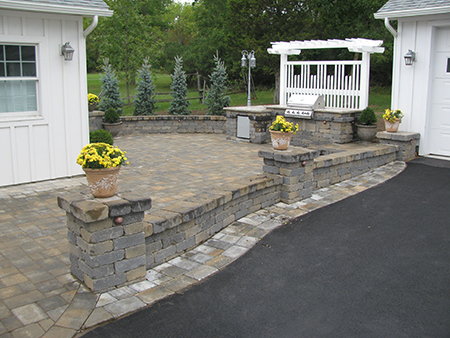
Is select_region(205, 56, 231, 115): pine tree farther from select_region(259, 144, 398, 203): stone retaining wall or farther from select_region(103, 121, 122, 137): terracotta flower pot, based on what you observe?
select_region(259, 144, 398, 203): stone retaining wall

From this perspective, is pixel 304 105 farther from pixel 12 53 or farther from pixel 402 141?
pixel 12 53

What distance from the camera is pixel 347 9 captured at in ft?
66.5

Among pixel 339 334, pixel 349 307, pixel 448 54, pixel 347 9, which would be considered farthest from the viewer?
pixel 347 9

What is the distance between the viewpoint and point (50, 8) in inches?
288

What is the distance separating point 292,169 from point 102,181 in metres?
3.38

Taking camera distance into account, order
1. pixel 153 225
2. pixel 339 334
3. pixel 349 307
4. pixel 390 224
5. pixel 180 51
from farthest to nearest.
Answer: pixel 180 51 < pixel 390 224 < pixel 153 225 < pixel 349 307 < pixel 339 334

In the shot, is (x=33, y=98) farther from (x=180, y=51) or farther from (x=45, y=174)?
Result: (x=180, y=51)

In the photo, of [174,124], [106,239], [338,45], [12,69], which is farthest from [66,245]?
[174,124]

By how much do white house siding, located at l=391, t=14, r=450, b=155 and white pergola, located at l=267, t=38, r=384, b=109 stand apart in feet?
1.96

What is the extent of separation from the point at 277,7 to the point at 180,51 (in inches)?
513

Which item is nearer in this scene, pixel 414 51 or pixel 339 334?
pixel 339 334

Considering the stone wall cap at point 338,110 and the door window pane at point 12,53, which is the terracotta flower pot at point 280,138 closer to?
the stone wall cap at point 338,110

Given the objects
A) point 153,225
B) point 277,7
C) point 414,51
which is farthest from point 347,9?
point 153,225

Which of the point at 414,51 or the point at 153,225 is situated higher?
the point at 414,51
